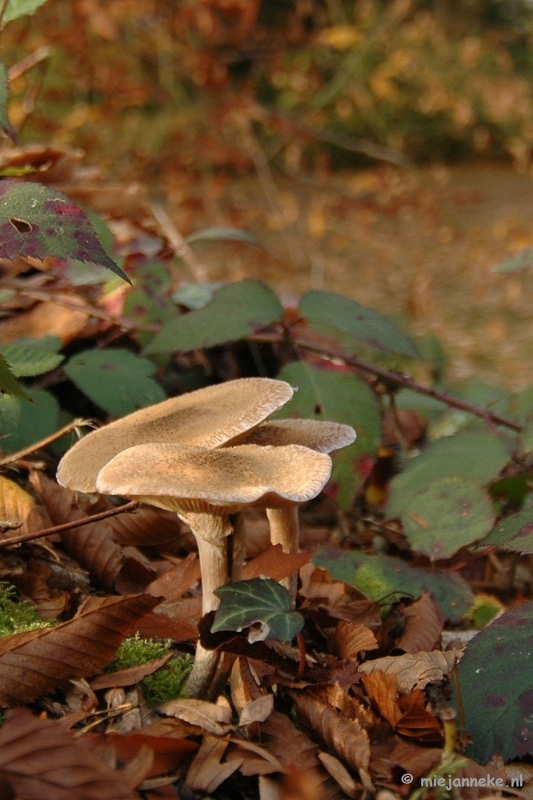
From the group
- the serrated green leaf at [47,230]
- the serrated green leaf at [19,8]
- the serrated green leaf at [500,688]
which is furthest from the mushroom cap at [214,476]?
the serrated green leaf at [19,8]

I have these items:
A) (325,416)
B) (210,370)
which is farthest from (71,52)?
(325,416)

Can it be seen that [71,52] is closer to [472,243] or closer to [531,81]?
[472,243]

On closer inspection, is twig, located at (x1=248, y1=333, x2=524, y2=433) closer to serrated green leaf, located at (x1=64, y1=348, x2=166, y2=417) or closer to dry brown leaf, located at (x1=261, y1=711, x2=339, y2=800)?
serrated green leaf, located at (x1=64, y1=348, x2=166, y2=417)

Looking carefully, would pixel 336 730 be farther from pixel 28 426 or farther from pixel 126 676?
pixel 28 426

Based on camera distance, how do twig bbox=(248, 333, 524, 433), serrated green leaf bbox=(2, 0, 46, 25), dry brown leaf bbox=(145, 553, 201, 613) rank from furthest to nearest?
twig bbox=(248, 333, 524, 433) < serrated green leaf bbox=(2, 0, 46, 25) < dry brown leaf bbox=(145, 553, 201, 613)

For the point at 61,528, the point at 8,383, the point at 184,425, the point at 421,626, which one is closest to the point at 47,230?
the point at 8,383

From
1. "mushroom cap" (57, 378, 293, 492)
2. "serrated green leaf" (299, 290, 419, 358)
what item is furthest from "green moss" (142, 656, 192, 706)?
"serrated green leaf" (299, 290, 419, 358)

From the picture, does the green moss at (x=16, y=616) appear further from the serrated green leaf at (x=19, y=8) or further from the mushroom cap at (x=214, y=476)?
the serrated green leaf at (x=19, y=8)
